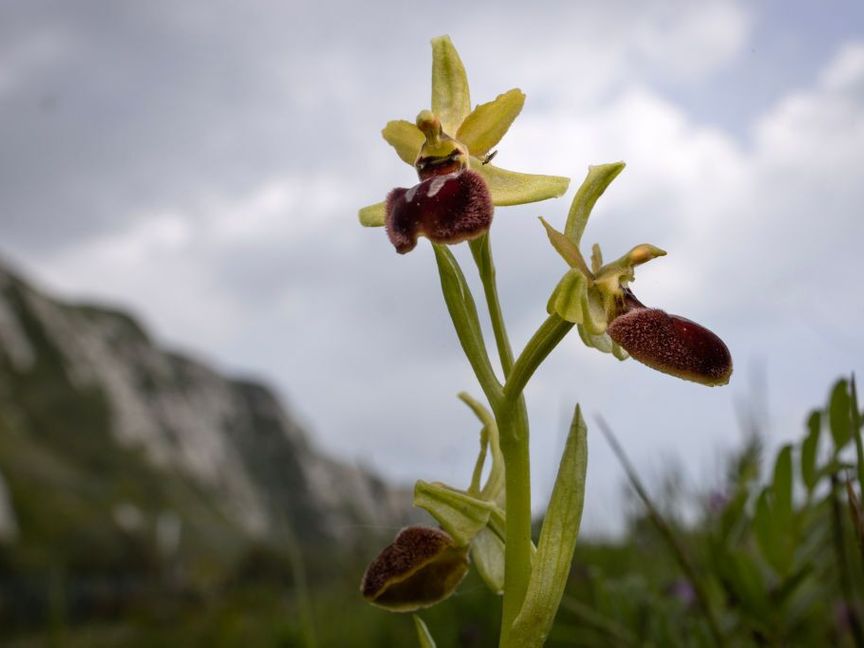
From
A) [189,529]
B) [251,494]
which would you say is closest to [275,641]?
[189,529]

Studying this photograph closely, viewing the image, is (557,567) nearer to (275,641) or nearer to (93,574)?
(275,641)

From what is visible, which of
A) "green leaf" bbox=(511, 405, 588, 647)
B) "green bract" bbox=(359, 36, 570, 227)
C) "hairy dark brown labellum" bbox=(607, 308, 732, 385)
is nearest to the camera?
"green leaf" bbox=(511, 405, 588, 647)

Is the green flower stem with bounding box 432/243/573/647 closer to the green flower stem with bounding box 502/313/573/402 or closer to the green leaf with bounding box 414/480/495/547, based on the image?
the green flower stem with bounding box 502/313/573/402

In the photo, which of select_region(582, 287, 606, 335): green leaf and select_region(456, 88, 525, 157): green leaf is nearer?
select_region(582, 287, 606, 335): green leaf

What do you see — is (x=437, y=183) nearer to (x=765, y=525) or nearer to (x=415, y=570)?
(x=415, y=570)

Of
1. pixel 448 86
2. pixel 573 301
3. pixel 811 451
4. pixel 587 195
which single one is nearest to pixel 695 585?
pixel 811 451

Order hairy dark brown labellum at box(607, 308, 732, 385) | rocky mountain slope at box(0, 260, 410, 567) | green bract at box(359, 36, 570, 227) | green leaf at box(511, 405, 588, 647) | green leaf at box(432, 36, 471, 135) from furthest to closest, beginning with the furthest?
1. rocky mountain slope at box(0, 260, 410, 567)
2. green leaf at box(432, 36, 471, 135)
3. green bract at box(359, 36, 570, 227)
4. hairy dark brown labellum at box(607, 308, 732, 385)
5. green leaf at box(511, 405, 588, 647)

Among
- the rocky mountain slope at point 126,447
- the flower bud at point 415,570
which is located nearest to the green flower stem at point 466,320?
the flower bud at point 415,570

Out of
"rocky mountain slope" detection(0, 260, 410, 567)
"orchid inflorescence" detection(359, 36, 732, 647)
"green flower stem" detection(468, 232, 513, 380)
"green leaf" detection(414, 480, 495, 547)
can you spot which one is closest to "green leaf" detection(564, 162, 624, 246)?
"orchid inflorescence" detection(359, 36, 732, 647)
